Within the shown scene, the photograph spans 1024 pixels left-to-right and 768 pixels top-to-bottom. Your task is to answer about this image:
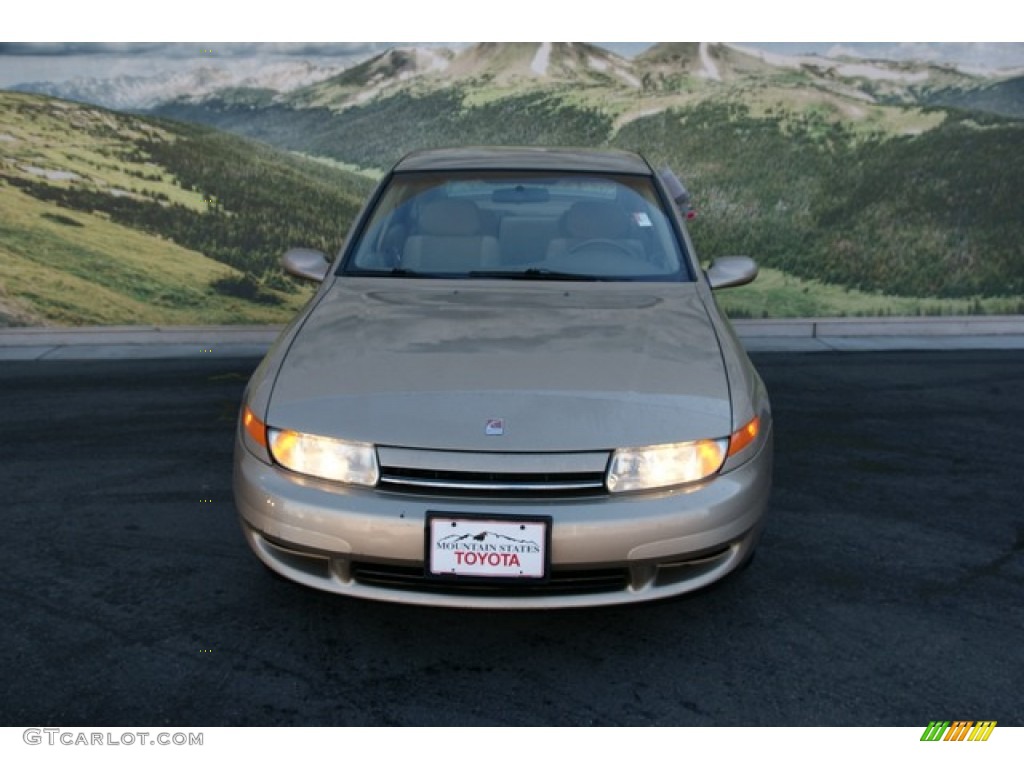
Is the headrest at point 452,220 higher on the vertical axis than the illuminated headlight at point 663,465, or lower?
higher

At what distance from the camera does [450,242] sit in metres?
4.16

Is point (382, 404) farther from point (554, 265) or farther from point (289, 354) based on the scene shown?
point (554, 265)

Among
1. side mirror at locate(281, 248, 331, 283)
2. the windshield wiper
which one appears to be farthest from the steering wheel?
side mirror at locate(281, 248, 331, 283)

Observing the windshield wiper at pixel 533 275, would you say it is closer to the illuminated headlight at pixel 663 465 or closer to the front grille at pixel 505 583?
the illuminated headlight at pixel 663 465

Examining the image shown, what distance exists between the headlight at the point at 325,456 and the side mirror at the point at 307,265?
4.48ft

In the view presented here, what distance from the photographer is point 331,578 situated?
113 inches

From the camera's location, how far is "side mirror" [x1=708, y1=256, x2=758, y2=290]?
4180 millimetres

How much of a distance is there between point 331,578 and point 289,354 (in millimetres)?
782

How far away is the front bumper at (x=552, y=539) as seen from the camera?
8.89ft

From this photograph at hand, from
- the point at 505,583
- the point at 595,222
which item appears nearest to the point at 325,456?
the point at 505,583

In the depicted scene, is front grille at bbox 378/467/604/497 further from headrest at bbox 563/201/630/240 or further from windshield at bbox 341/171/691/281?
headrest at bbox 563/201/630/240

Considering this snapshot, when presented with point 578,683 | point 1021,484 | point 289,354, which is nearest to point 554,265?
point 289,354

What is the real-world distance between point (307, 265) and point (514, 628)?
6.16 ft
